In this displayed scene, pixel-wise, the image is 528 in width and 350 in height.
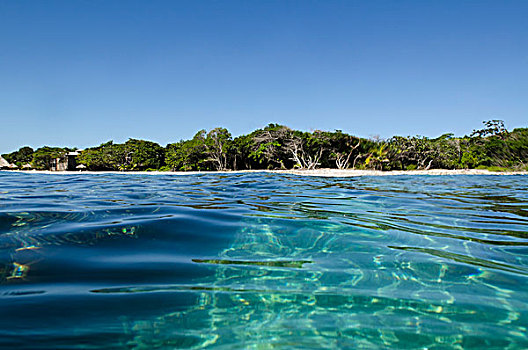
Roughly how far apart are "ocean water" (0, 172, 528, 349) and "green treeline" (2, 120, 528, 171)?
22.4 metres

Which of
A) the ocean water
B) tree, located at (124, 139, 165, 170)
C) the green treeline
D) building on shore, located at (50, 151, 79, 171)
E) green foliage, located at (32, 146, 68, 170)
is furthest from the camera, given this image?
building on shore, located at (50, 151, 79, 171)

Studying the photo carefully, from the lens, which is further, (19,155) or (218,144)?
(19,155)

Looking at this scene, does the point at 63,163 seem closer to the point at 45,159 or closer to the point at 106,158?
the point at 45,159

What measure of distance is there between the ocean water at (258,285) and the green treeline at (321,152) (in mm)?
22363

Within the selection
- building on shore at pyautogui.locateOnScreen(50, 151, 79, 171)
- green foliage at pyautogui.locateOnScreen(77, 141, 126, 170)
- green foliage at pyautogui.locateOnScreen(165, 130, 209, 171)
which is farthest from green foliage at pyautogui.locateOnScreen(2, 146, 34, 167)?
green foliage at pyautogui.locateOnScreen(165, 130, 209, 171)

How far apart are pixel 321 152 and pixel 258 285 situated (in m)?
24.6

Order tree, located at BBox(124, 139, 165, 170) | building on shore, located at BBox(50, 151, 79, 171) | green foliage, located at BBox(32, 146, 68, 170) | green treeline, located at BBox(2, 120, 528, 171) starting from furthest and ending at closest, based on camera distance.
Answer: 1. building on shore, located at BBox(50, 151, 79, 171)
2. green foliage, located at BBox(32, 146, 68, 170)
3. tree, located at BBox(124, 139, 165, 170)
4. green treeline, located at BBox(2, 120, 528, 171)

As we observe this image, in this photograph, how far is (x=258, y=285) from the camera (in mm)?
1514

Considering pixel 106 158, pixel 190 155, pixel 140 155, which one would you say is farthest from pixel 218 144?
pixel 106 158

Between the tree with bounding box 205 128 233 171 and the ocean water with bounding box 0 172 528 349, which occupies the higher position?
the tree with bounding box 205 128 233 171

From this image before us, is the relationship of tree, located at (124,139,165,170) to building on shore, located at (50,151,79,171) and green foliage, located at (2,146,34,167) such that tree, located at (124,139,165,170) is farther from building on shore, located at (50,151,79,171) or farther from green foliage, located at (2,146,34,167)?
green foliage, located at (2,146,34,167)

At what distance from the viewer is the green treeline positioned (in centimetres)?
2458

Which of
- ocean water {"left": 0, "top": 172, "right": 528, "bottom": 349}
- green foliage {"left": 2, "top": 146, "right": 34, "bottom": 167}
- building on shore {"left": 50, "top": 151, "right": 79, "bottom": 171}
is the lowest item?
ocean water {"left": 0, "top": 172, "right": 528, "bottom": 349}

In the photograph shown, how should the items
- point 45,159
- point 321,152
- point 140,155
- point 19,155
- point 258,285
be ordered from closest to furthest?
1. point 258,285
2. point 321,152
3. point 140,155
4. point 45,159
5. point 19,155
